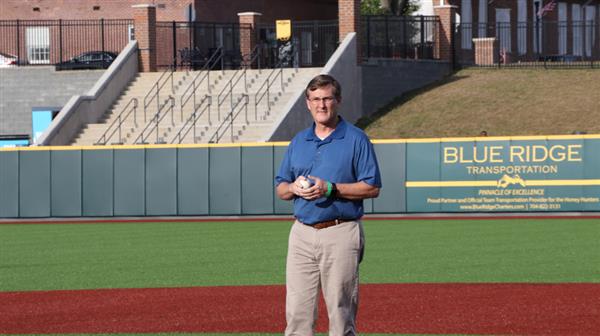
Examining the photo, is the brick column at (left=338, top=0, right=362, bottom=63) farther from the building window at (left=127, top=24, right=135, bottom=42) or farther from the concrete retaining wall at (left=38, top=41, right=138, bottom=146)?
the building window at (left=127, top=24, right=135, bottom=42)

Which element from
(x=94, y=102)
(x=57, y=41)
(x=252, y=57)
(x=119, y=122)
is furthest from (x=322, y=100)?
(x=57, y=41)

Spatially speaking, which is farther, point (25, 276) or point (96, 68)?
point (96, 68)

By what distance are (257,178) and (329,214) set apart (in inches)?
947

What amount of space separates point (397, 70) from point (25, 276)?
89.6 ft

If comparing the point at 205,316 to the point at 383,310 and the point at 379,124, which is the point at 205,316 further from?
the point at 379,124

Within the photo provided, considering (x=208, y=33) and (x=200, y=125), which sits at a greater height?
(x=208, y=33)

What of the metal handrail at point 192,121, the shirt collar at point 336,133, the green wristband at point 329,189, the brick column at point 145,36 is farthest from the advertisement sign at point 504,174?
the green wristband at point 329,189

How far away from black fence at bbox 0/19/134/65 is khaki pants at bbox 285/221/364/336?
4300 cm

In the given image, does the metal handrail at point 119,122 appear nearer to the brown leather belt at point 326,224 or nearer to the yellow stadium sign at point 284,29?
the yellow stadium sign at point 284,29

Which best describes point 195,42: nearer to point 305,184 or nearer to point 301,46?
point 301,46

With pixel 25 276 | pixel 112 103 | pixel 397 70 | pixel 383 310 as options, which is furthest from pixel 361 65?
pixel 383 310

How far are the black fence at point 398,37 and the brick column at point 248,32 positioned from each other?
4.35 m

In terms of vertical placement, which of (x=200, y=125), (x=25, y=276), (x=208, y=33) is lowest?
(x=25, y=276)

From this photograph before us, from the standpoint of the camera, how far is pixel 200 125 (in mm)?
38125
